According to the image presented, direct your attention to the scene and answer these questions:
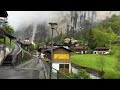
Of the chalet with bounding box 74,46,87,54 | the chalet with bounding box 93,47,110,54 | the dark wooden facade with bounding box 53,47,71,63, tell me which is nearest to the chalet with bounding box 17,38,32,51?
the dark wooden facade with bounding box 53,47,71,63

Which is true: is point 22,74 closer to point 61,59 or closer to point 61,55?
point 61,59

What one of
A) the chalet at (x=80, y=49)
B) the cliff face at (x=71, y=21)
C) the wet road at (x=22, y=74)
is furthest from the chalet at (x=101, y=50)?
the wet road at (x=22, y=74)

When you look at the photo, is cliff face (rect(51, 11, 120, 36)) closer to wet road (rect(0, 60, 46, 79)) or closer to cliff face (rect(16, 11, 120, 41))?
cliff face (rect(16, 11, 120, 41))

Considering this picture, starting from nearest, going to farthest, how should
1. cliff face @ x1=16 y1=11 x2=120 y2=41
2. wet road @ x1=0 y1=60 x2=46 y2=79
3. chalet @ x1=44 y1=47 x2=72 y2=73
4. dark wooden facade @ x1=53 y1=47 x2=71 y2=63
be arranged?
wet road @ x1=0 y1=60 x2=46 y2=79
chalet @ x1=44 y1=47 x2=72 y2=73
dark wooden facade @ x1=53 y1=47 x2=71 y2=63
cliff face @ x1=16 y1=11 x2=120 y2=41

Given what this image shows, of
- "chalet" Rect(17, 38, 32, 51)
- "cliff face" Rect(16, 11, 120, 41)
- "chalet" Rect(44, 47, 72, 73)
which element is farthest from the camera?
"cliff face" Rect(16, 11, 120, 41)

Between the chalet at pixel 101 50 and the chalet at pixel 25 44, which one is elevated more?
the chalet at pixel 25 44

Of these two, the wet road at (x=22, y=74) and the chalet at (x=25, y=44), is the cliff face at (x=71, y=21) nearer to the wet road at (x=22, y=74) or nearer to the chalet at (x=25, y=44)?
the chalet at (x=25, y=44)

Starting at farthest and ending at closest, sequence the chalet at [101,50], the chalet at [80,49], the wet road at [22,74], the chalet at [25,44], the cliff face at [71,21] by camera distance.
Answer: the cliff face at [71,21]
the chalet at [101,50]
the chalet at [80,49]
the chalet at [25,44]
the wet road at [22,74]

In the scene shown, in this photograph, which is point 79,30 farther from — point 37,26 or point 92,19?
point 92,19

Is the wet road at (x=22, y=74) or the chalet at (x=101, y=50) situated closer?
the wet road at (x=22, y=74)

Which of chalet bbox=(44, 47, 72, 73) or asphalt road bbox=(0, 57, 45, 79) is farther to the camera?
chalet bbox=(44, 47, 72, 73)

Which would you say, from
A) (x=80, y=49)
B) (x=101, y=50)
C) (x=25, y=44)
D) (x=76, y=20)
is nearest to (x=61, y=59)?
(x=25, y=44)
